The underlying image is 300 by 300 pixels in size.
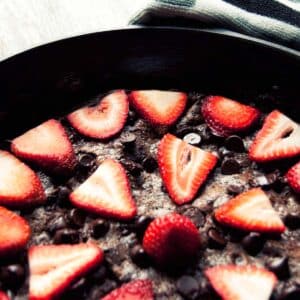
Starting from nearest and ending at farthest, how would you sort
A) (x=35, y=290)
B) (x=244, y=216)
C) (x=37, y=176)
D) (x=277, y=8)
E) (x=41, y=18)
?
(x=35, y=290) → (x=244, y=216) → (x=37, y=176) → (x=277, y=8) → (x=41, y=18)

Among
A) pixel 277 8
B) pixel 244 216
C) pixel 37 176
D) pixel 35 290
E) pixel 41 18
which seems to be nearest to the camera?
pixel 35 290

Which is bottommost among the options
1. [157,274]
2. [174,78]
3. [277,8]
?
[157,274]

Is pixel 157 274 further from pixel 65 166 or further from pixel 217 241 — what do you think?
pixel 65 166

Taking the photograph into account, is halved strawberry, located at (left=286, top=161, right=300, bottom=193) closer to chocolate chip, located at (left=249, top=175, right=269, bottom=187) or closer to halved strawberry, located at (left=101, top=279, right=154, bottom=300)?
chocolate chip, located at (left=249, top=175, right=269, bottom=187)

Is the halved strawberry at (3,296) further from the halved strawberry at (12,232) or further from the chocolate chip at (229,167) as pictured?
the chocolate chip at (229,167)

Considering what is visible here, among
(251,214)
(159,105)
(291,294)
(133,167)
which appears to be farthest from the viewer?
(159,105)

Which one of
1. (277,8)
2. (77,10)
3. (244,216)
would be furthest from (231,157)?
(77,10)

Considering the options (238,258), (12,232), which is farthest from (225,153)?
(12,232)

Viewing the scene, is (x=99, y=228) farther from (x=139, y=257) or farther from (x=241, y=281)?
(x=241, y=281)
